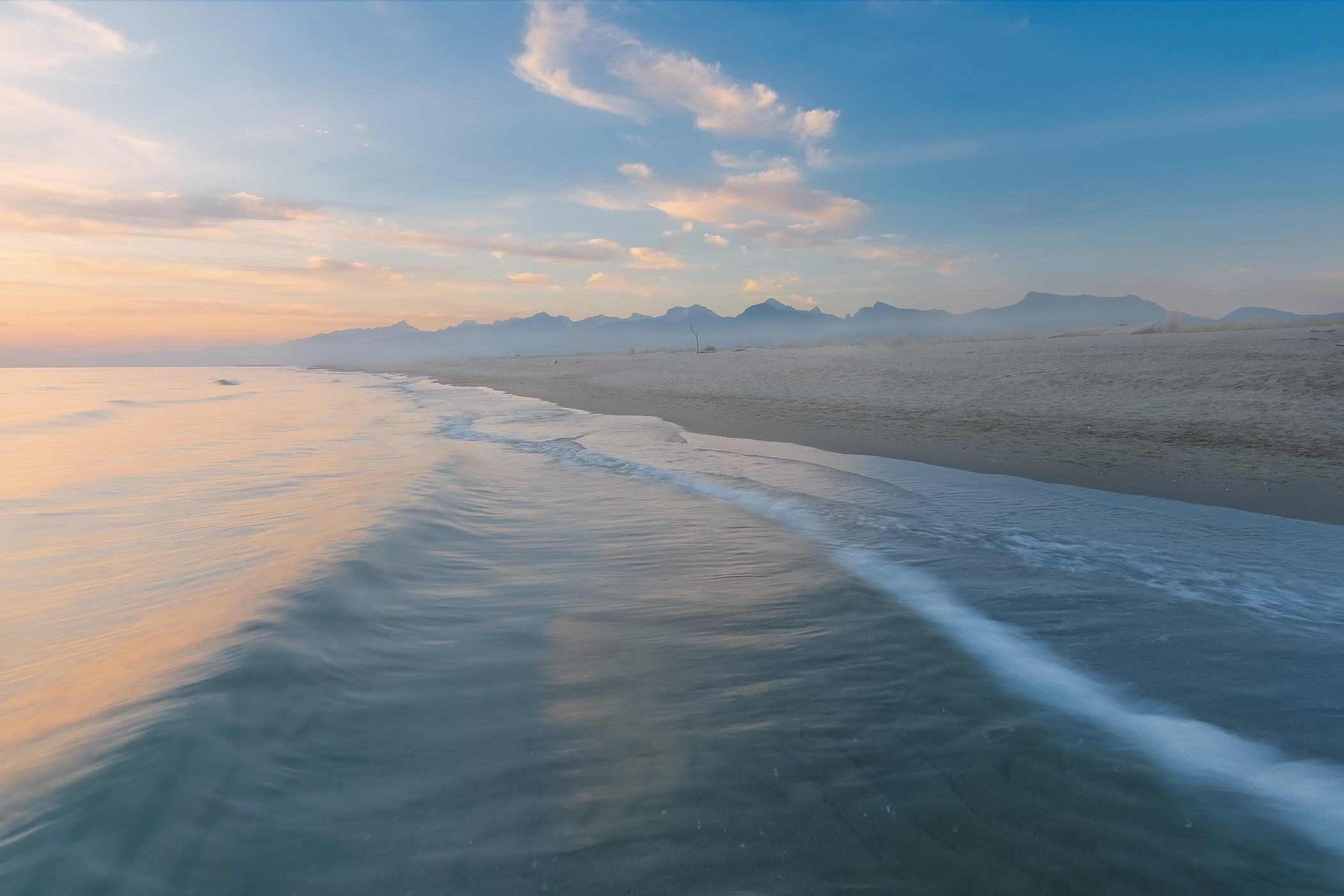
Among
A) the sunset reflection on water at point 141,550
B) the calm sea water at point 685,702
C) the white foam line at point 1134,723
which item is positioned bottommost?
the white foam line at point 1134,723

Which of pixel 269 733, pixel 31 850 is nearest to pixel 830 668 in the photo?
pixel 269 733

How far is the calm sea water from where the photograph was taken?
91.7 inches

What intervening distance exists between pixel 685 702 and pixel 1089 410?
12646 millimetres

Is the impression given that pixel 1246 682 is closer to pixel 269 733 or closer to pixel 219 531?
pixel 269 733

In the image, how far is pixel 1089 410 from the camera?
12406 millimetres

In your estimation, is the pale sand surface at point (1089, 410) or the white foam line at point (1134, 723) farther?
the pale sand surface at point (1089, 410)

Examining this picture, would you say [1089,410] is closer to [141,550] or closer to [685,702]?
[685,702]

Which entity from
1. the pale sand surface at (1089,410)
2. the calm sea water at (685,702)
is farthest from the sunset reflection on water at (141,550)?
the pale sand surface at (1089,410)

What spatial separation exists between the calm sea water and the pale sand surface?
5.76ft

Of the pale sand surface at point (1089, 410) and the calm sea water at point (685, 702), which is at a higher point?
the pale sand surface at point (1089, 410)

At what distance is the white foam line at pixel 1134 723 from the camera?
261 cm

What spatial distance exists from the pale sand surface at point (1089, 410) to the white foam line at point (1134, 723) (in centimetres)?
426

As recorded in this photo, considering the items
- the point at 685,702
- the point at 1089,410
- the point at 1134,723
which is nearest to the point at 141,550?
the point at 685,702

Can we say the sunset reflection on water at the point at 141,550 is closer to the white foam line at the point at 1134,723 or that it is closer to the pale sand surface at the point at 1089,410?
the white foam line at the point at 1134,723
